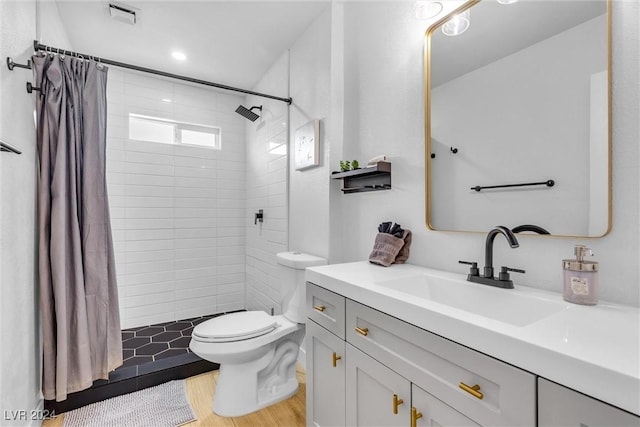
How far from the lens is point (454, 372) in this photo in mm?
753

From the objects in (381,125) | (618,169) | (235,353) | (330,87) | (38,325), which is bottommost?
(235,353)

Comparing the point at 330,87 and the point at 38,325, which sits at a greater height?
the point at 330,87

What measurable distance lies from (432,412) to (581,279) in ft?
1.85

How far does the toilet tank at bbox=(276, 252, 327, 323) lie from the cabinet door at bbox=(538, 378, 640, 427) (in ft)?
4.47

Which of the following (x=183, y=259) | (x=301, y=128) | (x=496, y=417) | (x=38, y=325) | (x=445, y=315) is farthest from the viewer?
(x=183, y=259)

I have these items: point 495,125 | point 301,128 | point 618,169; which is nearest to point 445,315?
point 618,169

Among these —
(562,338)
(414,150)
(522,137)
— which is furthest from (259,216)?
(562,338)

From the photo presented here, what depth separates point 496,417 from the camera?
660 millimetres

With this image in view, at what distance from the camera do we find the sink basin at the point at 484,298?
886 millimetres

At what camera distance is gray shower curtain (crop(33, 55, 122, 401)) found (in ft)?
5.10

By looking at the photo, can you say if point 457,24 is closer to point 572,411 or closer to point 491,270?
point 491,270

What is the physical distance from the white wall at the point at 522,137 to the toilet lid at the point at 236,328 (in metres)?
1.17

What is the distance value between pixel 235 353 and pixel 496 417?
134cm

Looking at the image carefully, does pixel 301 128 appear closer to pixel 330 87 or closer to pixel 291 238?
pixel 330 87
